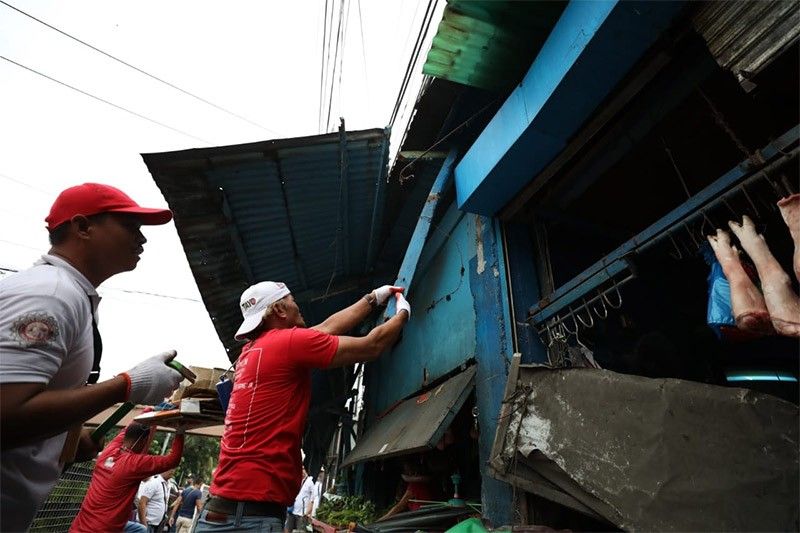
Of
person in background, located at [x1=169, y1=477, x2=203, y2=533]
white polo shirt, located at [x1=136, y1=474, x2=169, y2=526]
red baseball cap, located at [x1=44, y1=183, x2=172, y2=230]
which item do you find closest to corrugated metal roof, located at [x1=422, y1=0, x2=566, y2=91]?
red baseball cap, located at [x1=44, y1=183, x2=172, y2=230]

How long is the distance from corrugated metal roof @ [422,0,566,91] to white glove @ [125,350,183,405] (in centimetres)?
283

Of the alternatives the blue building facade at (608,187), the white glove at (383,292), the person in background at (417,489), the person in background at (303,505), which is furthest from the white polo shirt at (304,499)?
the white glove at (383,292)

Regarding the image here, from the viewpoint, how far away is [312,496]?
11.3 metres

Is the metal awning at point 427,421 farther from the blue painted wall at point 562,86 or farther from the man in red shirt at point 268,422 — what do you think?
the blue painted wall at point 562,86

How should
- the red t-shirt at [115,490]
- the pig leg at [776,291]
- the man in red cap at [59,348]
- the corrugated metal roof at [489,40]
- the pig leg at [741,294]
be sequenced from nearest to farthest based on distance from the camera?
1. the man in red cap at [59,348]
2. the pig leg at [776,291]
3. the pig leg at [741,294]
4. the corrugated metal roof at [489,40]
5. the red t-shirt at [115,490]

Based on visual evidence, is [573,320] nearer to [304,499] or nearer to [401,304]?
[401,304]

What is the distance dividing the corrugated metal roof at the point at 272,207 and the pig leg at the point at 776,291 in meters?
3.42

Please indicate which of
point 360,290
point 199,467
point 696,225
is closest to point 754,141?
point 696,225

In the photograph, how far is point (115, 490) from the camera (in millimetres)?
4504

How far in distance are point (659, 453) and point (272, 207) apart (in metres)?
4.46

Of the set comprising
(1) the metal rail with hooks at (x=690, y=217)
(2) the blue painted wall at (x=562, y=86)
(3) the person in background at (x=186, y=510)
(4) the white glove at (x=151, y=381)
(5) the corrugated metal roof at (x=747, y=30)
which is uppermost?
(2) the blue painted wall at (x=562, y=86)

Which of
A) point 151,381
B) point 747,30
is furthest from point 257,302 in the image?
point 747,30

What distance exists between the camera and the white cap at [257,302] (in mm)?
2691

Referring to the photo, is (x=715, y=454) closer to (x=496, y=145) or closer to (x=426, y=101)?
(x=496, y=145)
